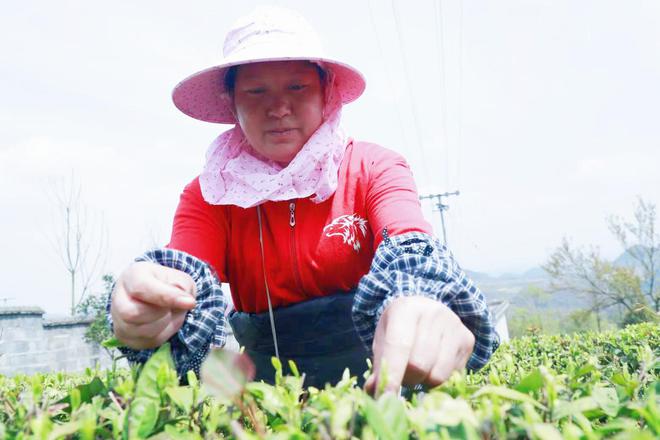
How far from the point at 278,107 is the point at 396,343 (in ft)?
3.19

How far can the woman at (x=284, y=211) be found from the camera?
1.50m

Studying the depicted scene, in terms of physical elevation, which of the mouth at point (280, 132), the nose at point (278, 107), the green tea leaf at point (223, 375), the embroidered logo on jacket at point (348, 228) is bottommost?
the green tea leaf at point (223, 375)

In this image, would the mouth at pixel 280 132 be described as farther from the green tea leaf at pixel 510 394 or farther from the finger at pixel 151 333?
the green tea leaf at pixel 510 394

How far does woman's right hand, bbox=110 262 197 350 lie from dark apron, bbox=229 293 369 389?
0.52 meters

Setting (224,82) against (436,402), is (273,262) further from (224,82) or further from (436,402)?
(436,402)

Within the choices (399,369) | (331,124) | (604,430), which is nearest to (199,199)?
(331,124)

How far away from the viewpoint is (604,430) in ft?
2.09

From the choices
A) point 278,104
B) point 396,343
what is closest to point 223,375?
point 396,343

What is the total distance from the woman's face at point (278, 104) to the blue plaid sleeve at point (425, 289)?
0.59m

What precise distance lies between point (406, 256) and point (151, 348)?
64 centimetres

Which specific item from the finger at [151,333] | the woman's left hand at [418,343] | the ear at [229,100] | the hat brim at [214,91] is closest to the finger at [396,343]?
the woman's left hand at [418,343]

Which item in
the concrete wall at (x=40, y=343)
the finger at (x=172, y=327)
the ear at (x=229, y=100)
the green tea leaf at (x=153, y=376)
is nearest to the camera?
the green tea leaf at (x=153, y=376)

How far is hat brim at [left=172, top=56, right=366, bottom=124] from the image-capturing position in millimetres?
1787

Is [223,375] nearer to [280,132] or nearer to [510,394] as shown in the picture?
[510,394]
